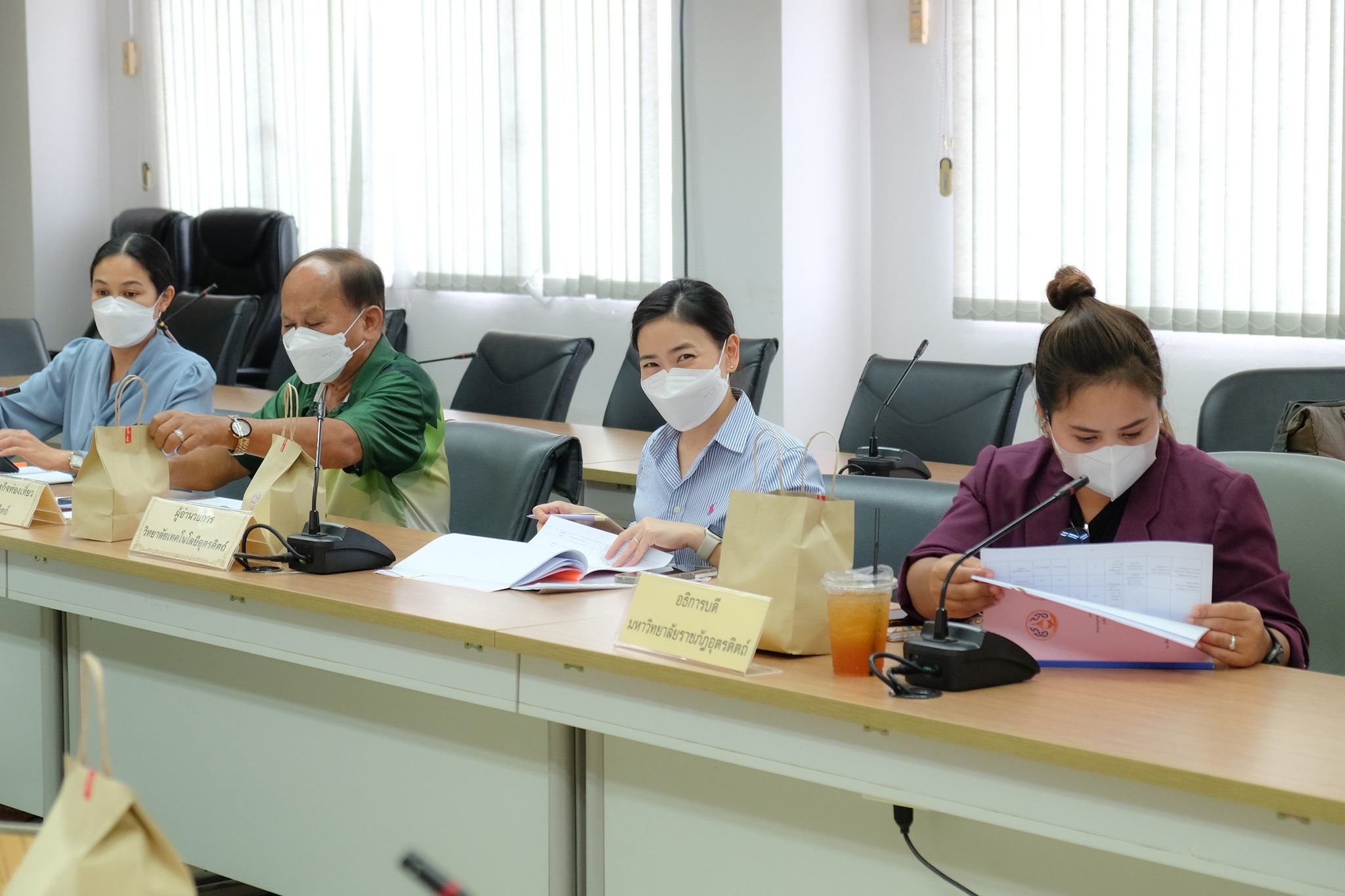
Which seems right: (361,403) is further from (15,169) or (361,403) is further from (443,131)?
(15,169)

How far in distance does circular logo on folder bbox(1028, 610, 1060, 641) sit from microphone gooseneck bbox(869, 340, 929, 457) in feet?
4.83

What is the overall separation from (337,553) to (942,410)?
6.30 feet

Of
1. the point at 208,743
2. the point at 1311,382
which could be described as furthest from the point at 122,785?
the point at 1311,382

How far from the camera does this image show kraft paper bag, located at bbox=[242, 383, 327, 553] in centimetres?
198

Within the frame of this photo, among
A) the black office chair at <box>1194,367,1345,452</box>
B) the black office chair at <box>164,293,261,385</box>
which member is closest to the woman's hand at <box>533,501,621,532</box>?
the black office chair at <box>1194,367,1345,452</box>

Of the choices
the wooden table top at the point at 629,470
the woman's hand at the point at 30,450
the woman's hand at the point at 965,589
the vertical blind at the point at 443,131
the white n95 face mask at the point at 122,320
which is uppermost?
the vertical blind at the point at 443,131

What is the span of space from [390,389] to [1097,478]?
1311 mm

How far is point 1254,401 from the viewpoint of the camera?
104 inches

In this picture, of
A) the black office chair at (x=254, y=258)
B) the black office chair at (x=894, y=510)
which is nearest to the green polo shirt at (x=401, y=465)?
the black office chair at (x=894, y=510)

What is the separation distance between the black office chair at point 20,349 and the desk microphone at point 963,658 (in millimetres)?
4495

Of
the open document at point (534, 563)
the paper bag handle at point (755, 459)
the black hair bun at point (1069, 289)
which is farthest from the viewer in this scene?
the paper bag handle at point (755, 459)

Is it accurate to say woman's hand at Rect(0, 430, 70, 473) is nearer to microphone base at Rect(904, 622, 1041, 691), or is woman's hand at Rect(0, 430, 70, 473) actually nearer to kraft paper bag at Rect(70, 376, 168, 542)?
kraft paper bag at Rect(70, 376, 168, 542)

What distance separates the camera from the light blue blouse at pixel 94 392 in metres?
2.87

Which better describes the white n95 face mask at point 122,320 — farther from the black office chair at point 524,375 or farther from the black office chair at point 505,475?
the black office chair at point 524,375
